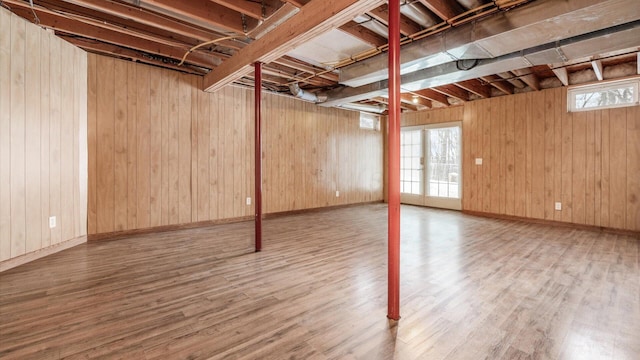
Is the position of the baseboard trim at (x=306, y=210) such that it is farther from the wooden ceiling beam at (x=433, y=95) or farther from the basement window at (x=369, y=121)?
the wooden ceiling beam at (x=433, y=95)

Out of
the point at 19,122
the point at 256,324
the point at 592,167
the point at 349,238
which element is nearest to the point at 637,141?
the point at 592,167

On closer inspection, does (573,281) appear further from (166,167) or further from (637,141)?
(166,167)

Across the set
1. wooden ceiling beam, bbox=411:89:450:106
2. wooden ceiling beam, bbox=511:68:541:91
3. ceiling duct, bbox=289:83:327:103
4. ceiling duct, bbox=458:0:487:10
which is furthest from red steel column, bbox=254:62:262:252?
wooden ceiling beam, bbox=511:68:541:91

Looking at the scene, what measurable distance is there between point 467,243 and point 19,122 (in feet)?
18.2

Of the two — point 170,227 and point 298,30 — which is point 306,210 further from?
point 298,30

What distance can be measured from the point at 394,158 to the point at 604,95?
516cm

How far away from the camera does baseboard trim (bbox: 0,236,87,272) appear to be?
116 inches

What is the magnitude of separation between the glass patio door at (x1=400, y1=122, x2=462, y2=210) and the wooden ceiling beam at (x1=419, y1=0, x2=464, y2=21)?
414cm

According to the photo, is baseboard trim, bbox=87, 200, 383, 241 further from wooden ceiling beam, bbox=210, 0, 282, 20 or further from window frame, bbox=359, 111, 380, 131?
wooden ceiling beam, bbox=210, 0, 282, 20

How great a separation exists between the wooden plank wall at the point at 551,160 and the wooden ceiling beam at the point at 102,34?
5653 millimetres

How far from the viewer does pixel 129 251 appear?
11.7 ft

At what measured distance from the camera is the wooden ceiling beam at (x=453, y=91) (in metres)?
5.61

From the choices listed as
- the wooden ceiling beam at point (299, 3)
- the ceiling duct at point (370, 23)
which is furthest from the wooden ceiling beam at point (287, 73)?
the wooden ceiling beam at point (299, 3)

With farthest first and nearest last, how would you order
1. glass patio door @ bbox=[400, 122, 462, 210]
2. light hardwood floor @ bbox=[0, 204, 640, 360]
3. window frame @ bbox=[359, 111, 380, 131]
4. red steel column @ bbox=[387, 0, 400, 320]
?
window frame @ bbox=[359, 111, 380, 131], glass patio door @ bbox=[400, 122, 462, 210], red steel column @ bbox=[387, 0, 400, 320], light hardwood floor @ bbox=[0, 204, 640, 360]
